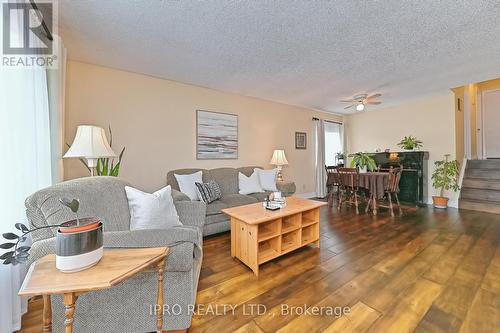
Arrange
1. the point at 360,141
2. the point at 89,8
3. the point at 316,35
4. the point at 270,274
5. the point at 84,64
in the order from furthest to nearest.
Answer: the point at 360,141, the point at 84,64, the point at 316,35, the point at 270,274, the point at 89,8

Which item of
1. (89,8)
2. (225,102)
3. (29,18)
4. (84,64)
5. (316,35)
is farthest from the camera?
(225,102)

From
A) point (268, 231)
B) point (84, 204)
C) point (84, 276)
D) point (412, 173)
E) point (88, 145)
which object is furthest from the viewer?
point (412, 173)

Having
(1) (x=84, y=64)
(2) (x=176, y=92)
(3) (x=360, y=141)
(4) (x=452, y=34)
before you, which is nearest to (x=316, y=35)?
(4) (x=452, y=34)

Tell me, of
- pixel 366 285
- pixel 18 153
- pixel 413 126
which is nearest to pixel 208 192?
pixel 18 153

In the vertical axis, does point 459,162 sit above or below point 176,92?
below

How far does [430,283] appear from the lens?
174cm

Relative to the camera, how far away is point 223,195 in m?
3.46

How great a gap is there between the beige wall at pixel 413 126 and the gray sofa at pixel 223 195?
11.1 ft

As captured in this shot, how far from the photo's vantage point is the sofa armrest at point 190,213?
77.7 inches

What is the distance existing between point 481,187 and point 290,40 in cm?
517

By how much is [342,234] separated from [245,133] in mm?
2591

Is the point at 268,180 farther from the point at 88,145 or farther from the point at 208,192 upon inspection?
the point at 88,145

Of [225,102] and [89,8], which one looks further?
[225,102]

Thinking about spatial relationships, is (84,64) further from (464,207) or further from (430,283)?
(464,207)
